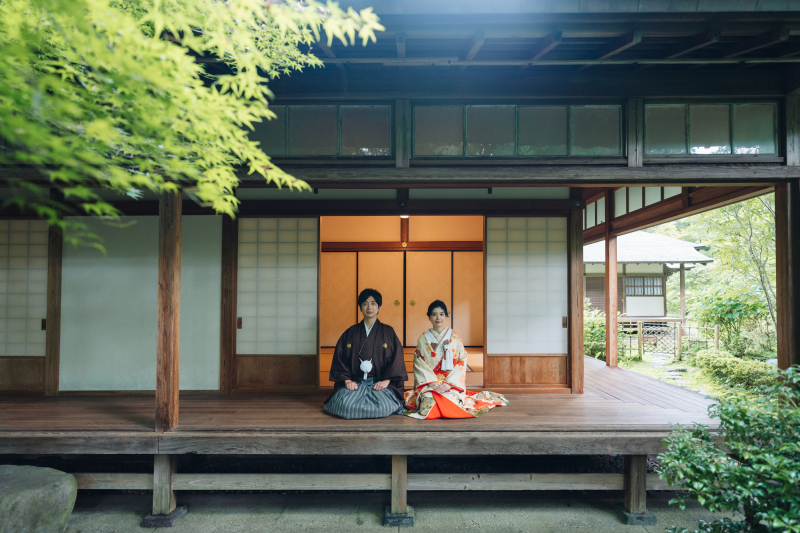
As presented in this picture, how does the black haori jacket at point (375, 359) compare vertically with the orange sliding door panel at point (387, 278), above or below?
below

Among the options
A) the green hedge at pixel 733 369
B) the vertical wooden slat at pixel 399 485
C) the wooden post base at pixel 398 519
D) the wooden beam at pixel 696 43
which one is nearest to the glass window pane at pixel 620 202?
the green hedge at pixel 733 369

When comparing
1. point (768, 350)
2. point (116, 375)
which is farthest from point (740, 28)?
point (768, 350)

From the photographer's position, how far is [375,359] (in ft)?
13.0

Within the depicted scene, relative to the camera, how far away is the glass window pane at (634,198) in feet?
20.9

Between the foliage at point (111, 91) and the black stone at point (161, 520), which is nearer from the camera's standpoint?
the foliage at point (111, 91)

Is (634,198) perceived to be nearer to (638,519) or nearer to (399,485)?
(638,519)

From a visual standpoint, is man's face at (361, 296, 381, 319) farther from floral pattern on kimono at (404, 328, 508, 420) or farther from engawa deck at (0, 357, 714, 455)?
engawa deck at (0, 357, 714, 455)

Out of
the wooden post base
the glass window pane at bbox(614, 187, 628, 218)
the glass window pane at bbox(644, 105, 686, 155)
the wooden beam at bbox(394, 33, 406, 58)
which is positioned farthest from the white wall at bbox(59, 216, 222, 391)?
the glass window pane at bbox(614, 187, 628, 218)

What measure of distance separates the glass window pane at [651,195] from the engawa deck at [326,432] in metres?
3.31

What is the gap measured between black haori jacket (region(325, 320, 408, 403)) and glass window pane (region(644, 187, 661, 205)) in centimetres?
458

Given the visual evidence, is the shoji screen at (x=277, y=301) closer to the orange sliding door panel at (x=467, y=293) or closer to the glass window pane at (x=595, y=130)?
the glass window pane at (x=595, y=130)

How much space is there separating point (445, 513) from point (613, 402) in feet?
7.00

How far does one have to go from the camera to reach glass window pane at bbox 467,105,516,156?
3.45 m

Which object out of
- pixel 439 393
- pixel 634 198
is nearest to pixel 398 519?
pixel 439 393
